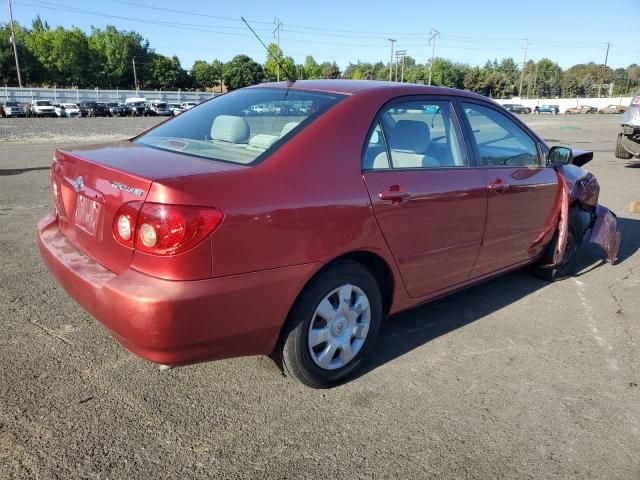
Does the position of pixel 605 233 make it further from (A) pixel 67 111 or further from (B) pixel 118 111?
(B) pixel 118 111

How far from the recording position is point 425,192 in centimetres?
319

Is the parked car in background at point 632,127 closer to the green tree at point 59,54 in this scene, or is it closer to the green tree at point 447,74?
the green tree at point 59,54

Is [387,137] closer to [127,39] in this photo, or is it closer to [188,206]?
[188,206]

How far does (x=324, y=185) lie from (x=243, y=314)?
2.53 feet

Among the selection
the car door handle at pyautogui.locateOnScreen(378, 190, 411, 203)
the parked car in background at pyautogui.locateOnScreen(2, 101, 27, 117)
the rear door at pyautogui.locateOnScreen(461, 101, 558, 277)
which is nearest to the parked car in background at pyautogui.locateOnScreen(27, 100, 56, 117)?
the parked car in background at pyautogui.locateOnScreen(2, 101, 27, 117)

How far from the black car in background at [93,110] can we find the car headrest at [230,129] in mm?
51013

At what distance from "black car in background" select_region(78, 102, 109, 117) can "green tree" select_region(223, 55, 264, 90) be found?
2181 inches

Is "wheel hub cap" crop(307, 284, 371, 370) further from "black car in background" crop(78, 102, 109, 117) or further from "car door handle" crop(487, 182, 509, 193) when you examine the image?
"black car in background" crop(78, 102, 109, 117)

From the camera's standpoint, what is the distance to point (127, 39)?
100 metres

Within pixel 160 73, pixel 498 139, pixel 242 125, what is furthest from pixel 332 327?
pixel 160 73

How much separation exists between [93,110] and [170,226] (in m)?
53.2

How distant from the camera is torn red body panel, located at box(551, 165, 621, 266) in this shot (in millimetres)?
4598

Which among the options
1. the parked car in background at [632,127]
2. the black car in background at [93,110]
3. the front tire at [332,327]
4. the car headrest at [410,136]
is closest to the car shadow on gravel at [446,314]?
the front tire at [332,327]

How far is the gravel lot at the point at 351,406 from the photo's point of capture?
2.39 meters
